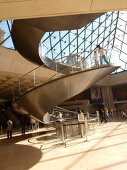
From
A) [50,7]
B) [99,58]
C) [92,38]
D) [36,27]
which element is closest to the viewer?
[50,7]

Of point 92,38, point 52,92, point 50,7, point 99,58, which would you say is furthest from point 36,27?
point 92,38

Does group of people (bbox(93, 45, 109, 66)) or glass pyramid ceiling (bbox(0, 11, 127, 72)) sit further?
glass pyramid ceiling (bbox(0, 11, 127, 72))

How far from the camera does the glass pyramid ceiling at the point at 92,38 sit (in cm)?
2631

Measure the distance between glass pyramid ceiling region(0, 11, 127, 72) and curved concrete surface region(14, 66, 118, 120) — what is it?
32.6ft

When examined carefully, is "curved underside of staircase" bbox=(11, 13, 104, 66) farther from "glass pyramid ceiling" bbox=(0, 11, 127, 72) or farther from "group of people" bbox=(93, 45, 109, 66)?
"glass pyramid ceiling" bbox=(0, 11, 127, 72)

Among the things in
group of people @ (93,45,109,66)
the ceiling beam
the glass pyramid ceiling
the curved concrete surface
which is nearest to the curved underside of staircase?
the curved concrete surface

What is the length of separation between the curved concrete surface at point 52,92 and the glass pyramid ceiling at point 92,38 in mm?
9927

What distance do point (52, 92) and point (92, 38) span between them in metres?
22.3

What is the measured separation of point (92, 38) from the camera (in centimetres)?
3231

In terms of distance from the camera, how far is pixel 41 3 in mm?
3896

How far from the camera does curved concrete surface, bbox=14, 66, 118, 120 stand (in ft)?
36.4

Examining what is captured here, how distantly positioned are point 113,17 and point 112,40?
5222mm

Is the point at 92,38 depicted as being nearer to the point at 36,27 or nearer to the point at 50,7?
the point at 36,27

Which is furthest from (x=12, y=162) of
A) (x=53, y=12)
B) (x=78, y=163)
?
(x=53, y=12)
